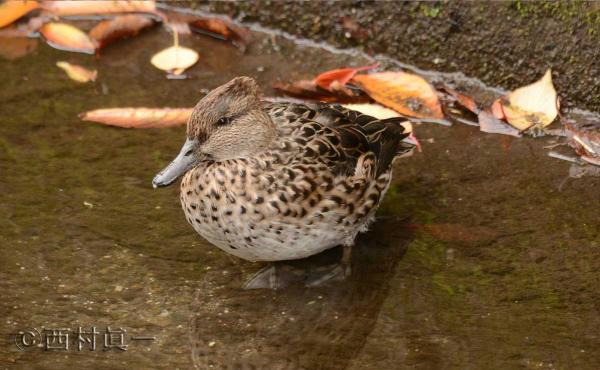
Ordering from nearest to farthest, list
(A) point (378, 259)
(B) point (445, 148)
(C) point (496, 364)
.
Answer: (C) point (496, 364) → (A) point (378, 259) → (B) point (445, 148)

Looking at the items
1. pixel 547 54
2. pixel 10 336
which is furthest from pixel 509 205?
pixel 10 336

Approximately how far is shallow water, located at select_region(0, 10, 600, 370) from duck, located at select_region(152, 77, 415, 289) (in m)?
0.30

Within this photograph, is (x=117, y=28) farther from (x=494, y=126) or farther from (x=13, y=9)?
(x=494, y=126)

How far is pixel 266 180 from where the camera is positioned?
4699 millimetres

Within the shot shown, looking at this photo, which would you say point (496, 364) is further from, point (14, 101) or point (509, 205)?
point (14, 101)

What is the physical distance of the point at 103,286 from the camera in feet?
15.9

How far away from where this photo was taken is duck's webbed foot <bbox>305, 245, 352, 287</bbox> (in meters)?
5.05

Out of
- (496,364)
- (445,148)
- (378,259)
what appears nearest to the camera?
(496,364)

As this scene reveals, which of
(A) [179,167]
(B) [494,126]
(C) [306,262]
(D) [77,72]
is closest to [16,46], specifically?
(D) [77,72]

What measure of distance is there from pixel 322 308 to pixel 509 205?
1269mm

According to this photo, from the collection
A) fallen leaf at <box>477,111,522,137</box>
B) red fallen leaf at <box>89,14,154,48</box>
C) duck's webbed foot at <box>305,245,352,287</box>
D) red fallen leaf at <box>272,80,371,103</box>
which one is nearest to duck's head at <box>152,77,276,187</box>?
duck's webbed foot at <box>305,245,352,287</box>

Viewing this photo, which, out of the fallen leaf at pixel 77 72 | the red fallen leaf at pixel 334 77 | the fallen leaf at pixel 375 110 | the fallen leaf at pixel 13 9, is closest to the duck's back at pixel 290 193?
the fallen leaf at pixel 375 110

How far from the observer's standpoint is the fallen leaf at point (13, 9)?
704 cm

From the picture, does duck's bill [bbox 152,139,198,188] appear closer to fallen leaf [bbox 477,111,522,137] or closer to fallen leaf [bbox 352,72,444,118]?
fallen leaf [bbox 352,72,444,118]
